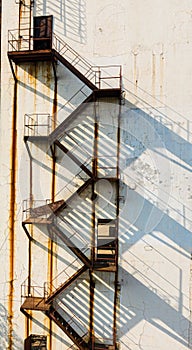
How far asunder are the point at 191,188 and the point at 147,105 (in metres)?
2.83

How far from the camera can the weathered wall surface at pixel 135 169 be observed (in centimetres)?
962

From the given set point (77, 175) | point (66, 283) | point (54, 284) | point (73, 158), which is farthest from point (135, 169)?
point (54, 284)

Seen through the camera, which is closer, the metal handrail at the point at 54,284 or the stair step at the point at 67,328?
the stair step at the point at 67,328


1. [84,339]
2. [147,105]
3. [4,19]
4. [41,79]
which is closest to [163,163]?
[147,105]

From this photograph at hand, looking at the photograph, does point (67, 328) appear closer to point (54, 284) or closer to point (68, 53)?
point (54, 284)

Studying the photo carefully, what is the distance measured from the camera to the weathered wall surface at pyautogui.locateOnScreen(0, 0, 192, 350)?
31.6ft

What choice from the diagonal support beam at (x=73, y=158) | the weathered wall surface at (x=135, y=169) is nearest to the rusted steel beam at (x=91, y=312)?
the weathered wall surface at (x=135, y=169)

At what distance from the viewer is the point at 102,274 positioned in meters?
9.88

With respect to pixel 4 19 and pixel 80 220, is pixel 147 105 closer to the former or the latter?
pixel 80 220

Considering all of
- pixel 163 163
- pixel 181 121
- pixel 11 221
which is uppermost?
pixel 181 121

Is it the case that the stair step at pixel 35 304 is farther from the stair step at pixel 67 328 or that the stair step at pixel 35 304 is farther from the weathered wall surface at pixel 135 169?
the weathered wall surface at pixel 135 169

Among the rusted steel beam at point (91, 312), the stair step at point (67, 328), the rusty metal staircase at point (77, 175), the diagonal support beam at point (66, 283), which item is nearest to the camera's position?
the diagonal support beam at point (66, 283)

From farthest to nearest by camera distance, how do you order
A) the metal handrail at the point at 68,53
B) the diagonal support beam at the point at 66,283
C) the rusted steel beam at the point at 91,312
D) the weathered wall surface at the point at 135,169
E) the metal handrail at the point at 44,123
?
the metal handrail at the point at 44,123 < the metal handrail at the point at 68,53 < the rusted steel beam at the point at 91,312 < the weathered wall surface at the point at 135,169 < the diagonal support beam at the point at 66,283

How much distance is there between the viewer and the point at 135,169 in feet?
32.4
